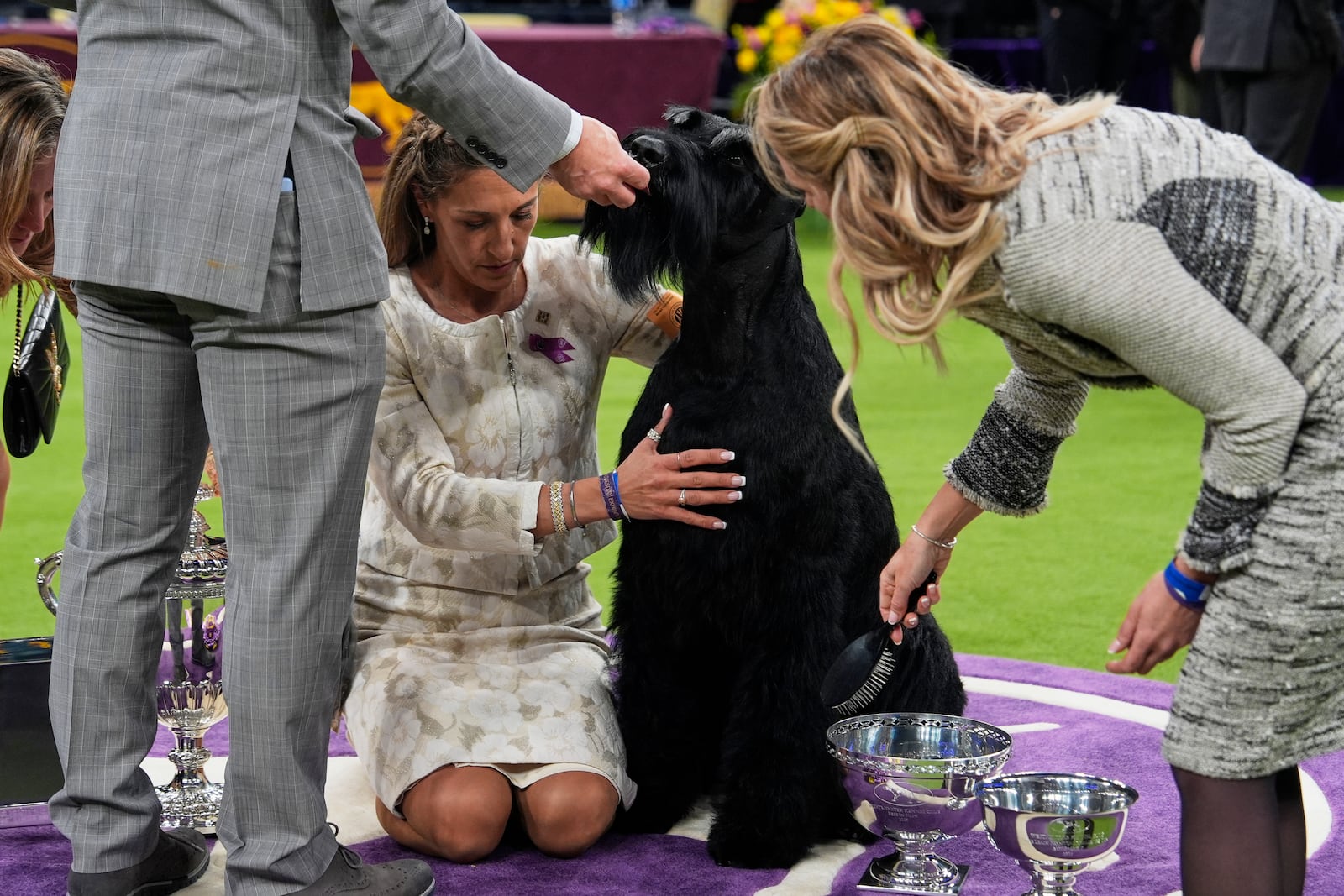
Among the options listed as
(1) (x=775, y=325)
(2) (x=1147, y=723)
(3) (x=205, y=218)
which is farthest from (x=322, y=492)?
(2) (x=1147, y=723)

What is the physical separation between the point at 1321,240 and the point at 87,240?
1.33m

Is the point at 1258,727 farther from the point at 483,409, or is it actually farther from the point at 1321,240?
the point at 483,409

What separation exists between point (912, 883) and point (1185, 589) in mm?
671

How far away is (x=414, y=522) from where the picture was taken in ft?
7.70

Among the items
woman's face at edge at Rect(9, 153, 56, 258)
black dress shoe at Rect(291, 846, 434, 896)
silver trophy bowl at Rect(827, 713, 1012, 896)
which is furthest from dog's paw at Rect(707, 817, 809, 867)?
woman's face at edge at Rect(9, 153, 56, 258)

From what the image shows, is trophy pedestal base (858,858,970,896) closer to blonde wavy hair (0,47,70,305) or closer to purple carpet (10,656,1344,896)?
purple carpet (10,656,1344,896)

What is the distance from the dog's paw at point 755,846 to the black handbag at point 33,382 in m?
1.22

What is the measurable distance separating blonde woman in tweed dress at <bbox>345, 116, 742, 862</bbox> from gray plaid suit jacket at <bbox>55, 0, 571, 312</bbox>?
49 centimetres

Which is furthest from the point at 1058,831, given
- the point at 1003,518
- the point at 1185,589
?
the point at 1003,518

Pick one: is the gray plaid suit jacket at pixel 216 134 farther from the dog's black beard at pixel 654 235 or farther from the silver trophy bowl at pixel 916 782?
the silver trophy bowl at pixel 916 782

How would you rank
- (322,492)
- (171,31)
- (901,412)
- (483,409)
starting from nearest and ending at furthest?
(171,31)
(322,492)
(483,409)
(901,412)

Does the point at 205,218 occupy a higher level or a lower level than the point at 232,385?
higher

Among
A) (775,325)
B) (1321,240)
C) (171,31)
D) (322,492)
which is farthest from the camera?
(775,325)

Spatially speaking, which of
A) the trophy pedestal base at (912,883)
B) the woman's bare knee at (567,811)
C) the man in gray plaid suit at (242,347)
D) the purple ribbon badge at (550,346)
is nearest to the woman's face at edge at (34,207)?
the man in gray plaid suit at (242,347)
